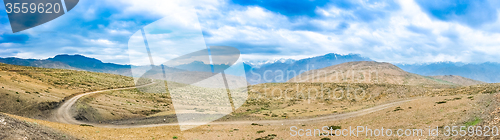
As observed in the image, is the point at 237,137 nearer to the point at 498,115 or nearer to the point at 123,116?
the point at 498,115

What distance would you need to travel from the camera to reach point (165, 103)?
61312 millimetres

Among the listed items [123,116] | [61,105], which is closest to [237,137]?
[123,116]

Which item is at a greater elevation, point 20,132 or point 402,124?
point 20,132

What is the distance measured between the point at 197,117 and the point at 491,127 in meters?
38.3

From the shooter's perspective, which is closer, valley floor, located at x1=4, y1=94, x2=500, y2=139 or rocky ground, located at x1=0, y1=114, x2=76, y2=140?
rocky ground, located at x1=0, y1=114, x2=76, y2=140

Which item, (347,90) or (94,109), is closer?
(94,109)

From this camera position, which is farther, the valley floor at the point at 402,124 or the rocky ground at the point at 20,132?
the valley floor at the point at 402,124

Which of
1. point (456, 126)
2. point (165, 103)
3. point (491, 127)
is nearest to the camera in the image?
point (491, 127)

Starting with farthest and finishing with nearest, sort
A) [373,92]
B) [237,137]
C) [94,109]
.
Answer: [373,92] → [94,109] → [237,137]

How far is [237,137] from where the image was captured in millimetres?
27609

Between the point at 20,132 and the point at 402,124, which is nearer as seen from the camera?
the point at 20,132

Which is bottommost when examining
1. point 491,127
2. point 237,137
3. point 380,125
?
point 237,137

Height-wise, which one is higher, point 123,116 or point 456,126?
point 456,126

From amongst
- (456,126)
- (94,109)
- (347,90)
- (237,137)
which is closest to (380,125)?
(456,126)
